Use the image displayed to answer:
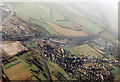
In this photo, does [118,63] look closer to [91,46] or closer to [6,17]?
[91,46]

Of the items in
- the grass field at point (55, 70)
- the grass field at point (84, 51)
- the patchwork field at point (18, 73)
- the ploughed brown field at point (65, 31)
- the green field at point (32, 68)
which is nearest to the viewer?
the patchwork field at point (18, 73)

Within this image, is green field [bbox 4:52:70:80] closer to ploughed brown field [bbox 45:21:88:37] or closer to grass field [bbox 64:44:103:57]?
grass field [bbox 64:44:103:57]

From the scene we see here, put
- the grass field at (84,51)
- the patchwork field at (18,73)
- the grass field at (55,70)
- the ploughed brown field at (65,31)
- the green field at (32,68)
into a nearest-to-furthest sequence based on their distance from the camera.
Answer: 1. the patchwork field at (18,73)
2. the green field at (32,68)
3. the grass field at (55,70)
4. the grass field at (84,51)
5. the ploughed brown field at (65,31)

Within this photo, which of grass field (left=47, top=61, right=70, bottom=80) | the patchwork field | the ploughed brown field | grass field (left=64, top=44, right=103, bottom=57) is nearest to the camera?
the patchwork field

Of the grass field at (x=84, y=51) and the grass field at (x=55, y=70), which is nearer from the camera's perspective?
the grass field at (x=55, y=70)

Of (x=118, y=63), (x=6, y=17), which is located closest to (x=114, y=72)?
(x=118, y=63)

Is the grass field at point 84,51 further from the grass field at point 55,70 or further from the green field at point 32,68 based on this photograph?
the green field at point 32,68

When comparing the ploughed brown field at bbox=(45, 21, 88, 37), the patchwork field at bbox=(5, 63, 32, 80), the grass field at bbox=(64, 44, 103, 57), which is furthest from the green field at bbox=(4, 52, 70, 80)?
the ploughed brown field at bbox=(45, 21, 88, 37)

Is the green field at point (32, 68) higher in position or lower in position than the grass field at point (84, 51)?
higher

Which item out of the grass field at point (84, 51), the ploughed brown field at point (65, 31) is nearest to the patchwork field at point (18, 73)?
the grass field at point (84, 51)

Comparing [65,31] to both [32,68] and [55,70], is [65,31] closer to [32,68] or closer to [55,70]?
[55,70]

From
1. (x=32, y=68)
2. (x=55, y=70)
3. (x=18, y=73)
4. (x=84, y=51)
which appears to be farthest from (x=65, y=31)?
(x=18, y=73)
